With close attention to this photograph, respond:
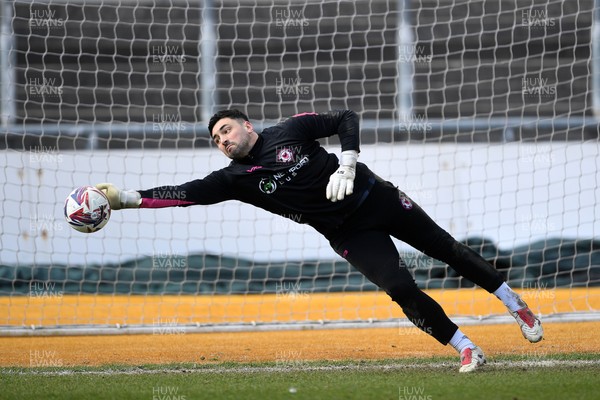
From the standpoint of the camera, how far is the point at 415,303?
218 inches

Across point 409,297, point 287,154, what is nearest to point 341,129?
point 287,154

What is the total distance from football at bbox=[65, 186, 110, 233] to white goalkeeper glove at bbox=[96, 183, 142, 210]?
0.06 meters

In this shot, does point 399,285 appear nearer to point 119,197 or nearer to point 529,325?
point 529,325

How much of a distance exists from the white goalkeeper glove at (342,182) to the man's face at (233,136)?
0.65 m

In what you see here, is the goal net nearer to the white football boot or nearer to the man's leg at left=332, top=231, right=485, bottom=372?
the white football boot

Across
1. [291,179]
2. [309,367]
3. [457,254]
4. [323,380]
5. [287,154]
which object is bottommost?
[309,367]

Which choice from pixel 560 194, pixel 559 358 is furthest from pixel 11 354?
pixel 560 194

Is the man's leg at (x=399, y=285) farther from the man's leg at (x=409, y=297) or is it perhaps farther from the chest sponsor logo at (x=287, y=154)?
the chest sponsor logo at (x=287, y=154)

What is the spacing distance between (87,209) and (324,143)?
25.1 feet

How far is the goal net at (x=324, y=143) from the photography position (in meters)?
10.9

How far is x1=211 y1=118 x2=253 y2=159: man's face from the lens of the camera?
228 inches

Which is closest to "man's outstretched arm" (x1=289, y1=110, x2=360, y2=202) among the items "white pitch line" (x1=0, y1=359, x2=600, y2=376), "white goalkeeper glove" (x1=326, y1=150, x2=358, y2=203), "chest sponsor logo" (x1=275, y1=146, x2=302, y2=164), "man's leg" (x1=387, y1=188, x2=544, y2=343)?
"white goalkeeper glove" (x1=326, y1=150, x2=358, y2=203)

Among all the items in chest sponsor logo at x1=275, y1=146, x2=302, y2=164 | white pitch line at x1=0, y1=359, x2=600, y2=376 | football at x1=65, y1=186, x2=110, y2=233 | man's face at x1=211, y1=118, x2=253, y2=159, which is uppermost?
man's face at x1=211, y1=118, x2=253, y2=159

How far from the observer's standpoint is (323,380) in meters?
5.47
